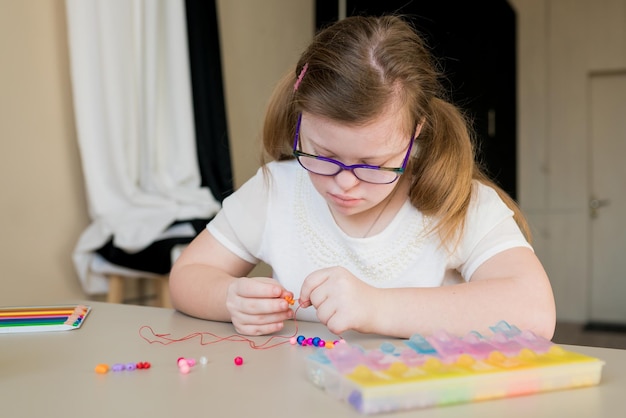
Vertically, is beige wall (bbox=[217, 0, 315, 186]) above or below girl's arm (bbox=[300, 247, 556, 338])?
above

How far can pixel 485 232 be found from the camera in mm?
1144

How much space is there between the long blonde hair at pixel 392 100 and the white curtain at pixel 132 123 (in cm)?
98

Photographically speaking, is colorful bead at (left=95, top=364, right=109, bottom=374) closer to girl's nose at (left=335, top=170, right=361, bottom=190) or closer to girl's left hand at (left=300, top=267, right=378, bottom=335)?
girl's left hand at (left=300, top=267, right=378, bottom=335)

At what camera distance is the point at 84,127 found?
2125mm

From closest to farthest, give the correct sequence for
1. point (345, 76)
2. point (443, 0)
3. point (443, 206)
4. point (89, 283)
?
point (345, 76)
point (443, 206)
point (89, 283)
point (443, 0)

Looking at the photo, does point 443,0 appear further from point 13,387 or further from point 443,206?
point 13,387

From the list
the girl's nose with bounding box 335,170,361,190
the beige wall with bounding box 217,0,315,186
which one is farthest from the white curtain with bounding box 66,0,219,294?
the girl's nose with bounding box 335,170,361,190

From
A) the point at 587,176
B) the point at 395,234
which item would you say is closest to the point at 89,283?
the point at 395,234

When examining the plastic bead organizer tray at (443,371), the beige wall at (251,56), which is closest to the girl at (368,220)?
the plastic bead organizer tray at (443,371)

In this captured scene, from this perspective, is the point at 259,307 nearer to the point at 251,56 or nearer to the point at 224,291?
the point at 224,291

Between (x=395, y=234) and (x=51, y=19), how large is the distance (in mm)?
1403

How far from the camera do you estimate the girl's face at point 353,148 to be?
1009mm

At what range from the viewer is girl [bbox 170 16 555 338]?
98 centimetres

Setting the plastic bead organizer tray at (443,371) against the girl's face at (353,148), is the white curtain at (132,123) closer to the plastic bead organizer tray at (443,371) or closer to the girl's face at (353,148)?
the girl's face at (353,148)
